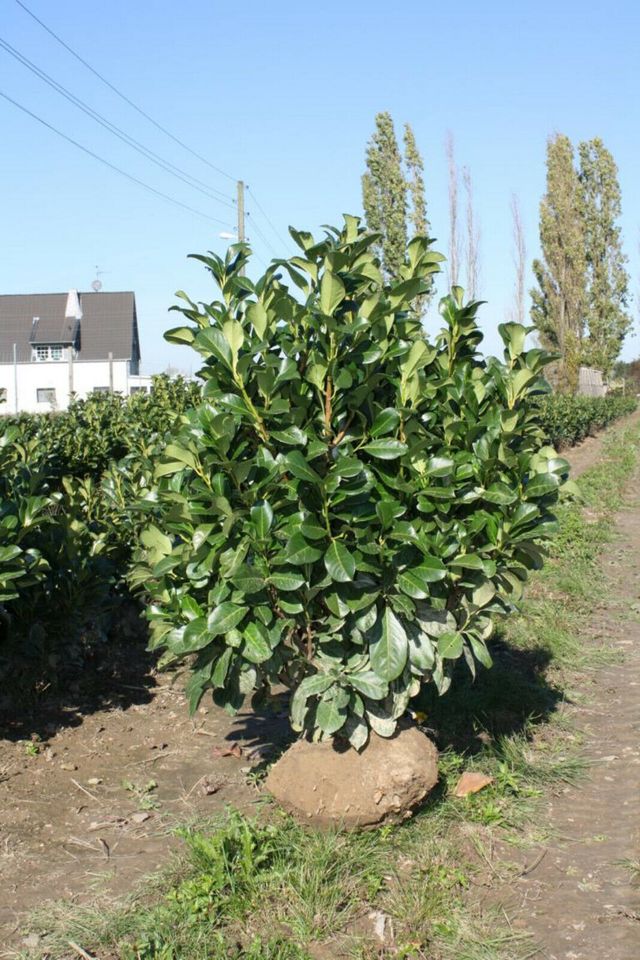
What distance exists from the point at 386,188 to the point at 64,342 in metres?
22.1

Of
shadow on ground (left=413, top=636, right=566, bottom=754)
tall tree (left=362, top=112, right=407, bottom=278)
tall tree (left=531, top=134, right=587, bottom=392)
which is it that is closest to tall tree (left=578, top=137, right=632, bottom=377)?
tall tree (left=531, top=134, right=587, bottom=392)

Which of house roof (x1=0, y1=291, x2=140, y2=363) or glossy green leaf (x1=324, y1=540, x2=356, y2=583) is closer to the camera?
glossy green leaf (x1=324, y1=540, x2=356, y2=583)

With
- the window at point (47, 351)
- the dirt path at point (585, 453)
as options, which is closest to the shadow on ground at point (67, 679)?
the dirt path at point (585, 453)

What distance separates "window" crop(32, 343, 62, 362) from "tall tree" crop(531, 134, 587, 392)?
2470cm

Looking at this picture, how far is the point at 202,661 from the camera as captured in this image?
11.7 feet

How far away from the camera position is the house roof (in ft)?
165

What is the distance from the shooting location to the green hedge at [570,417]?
20.7 m

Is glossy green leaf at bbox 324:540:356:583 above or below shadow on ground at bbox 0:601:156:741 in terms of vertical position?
above

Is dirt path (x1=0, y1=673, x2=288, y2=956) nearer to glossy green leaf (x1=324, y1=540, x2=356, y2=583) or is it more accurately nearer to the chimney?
glossy green leaf (x1=324, y1=540, x2=356, y2=583)

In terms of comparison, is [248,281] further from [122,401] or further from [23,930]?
[122,401]

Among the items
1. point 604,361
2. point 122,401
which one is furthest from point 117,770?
point 604,361

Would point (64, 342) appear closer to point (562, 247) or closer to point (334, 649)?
point (562, 247)

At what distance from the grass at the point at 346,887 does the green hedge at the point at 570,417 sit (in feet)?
41.1

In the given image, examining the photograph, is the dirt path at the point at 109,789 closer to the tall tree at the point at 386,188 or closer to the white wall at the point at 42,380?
the tall tree at the point at 386,188
